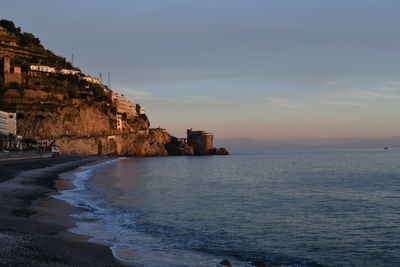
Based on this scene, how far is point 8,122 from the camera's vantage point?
11444 cm

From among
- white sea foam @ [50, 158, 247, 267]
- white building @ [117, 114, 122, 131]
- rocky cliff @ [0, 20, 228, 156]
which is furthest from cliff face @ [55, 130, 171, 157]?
white sea foam @ [50, 158, 247, 267]

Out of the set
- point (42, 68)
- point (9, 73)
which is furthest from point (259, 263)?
point (42, 68)

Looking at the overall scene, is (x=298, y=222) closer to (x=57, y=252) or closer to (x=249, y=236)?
(x=249, y=236)

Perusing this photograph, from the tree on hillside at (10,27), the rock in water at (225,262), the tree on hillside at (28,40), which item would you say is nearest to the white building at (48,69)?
the tree on hillside at (28,40)

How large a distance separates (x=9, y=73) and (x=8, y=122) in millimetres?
26960

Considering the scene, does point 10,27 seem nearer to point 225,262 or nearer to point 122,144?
point 122,144

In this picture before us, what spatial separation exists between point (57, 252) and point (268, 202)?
19.6m

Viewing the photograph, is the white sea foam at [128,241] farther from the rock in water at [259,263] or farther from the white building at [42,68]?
the white building at [42,68]

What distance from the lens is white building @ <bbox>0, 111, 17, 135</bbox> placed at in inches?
4327

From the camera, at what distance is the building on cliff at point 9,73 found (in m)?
132

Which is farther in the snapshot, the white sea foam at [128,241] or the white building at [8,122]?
the white building at [8,122]

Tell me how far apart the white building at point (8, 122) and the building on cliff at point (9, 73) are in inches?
878

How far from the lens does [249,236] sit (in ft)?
55.8

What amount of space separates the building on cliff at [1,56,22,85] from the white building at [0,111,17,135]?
73.2 ft
